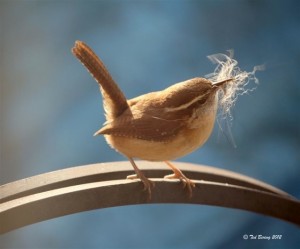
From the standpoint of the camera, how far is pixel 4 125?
3.58ft

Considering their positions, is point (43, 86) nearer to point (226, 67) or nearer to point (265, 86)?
point (226, 67)

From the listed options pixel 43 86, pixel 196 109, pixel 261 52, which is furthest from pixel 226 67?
pixel 43 86

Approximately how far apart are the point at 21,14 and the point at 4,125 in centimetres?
27

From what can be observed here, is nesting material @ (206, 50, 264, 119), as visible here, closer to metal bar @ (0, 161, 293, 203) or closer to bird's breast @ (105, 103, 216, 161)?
bird's breast @ (105, 103, 216, 161)

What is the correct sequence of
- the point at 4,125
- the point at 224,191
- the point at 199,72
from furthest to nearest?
the point at 199,72, the point at 4,125, the point at 224,191

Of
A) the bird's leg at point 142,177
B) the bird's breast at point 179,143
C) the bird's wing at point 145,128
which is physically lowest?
the bird's leg at point 142,177

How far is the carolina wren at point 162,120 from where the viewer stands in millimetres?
1027

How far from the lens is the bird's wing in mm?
1046

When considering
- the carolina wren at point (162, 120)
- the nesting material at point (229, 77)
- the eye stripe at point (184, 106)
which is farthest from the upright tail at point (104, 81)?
the nesting material at point (229, 77)

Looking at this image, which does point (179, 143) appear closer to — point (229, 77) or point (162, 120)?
point (162, 120)

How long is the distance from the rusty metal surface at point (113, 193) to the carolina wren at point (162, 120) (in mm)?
43

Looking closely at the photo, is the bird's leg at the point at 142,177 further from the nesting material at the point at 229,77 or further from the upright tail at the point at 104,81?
the nesting material at the point at 229,77

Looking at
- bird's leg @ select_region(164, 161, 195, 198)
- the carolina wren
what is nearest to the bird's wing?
the carolina wren

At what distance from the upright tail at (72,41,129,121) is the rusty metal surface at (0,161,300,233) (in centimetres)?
13
